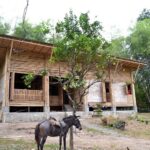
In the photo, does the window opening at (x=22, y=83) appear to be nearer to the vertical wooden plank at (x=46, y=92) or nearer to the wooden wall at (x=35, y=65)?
the wooden wall at (x=35, y=65)

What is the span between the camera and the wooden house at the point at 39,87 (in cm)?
1852

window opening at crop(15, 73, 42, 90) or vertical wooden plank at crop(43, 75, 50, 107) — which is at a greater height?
window opening at crop(15, 73, 42, 90)

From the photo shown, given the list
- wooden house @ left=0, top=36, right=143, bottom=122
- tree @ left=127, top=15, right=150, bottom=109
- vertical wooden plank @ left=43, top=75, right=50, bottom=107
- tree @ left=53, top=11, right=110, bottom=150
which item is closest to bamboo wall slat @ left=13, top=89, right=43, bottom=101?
wooden house @ left=0, top=36, right=143, bottom=122

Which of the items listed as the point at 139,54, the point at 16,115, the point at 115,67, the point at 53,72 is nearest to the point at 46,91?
the point at 53,72

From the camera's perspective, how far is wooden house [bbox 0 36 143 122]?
18.5 meters

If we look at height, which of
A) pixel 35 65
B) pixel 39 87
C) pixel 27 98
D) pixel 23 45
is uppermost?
pixel 23 45

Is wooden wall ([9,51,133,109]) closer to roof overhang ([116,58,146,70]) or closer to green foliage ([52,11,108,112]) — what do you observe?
roof overhang ([116,58,146,70])

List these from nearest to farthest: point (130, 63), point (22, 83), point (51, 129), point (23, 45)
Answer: point (51, 129), point (23, 45), point (22, 83), point (130, 63)

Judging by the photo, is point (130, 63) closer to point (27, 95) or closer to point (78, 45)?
point (27, 95)

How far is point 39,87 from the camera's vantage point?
77.7 feet

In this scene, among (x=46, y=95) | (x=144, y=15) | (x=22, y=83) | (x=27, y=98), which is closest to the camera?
(x=27, y=98)

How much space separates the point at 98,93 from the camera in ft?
77.9

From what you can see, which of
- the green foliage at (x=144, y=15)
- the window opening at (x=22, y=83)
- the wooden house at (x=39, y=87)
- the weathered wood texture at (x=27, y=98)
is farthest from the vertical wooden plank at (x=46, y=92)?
the green foliage at (x=144, y=15)

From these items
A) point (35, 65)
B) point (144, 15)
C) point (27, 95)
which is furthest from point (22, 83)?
point (144, 15)
